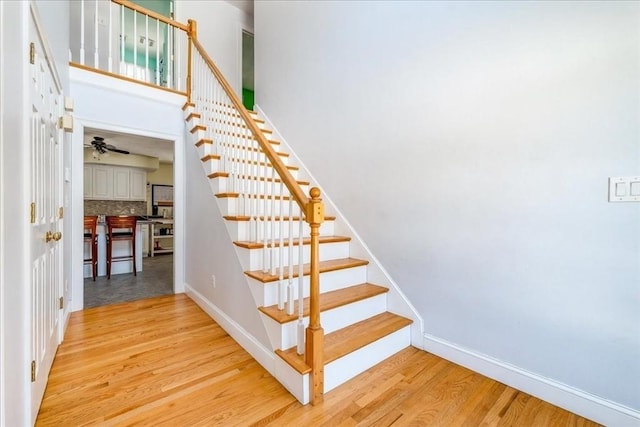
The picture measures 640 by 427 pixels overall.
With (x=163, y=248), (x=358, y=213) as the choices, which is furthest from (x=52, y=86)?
(x=163, y=248)

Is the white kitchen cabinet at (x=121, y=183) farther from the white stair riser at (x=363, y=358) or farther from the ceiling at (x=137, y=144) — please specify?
the white stair riser at (x=363, y=358)

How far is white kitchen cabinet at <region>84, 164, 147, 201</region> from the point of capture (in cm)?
596

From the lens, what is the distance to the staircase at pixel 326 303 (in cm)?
166

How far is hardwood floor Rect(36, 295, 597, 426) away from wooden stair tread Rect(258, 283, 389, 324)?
1.34ft

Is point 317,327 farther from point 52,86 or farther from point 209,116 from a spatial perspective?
point 209,116

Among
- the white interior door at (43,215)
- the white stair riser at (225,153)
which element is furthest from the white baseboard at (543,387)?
the white interior door at (43,215)

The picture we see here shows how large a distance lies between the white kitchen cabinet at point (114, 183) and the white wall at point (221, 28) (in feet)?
11.7

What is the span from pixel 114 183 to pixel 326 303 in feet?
21.2

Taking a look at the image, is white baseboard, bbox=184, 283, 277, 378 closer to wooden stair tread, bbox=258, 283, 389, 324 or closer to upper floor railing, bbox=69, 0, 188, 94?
wooden stair tread, bbox=258, 283, 389, 324

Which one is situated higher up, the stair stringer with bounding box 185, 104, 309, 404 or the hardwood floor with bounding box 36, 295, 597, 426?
the stair stringer with bounding box 185, 104, 309, 404

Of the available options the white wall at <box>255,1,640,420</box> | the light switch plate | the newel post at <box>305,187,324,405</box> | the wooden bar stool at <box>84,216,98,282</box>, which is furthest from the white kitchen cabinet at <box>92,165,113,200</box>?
the light switch plate

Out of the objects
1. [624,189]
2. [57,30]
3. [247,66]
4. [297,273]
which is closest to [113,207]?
[247,66]

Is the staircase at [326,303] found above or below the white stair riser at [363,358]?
above

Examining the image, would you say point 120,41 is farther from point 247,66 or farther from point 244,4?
point 247,66
